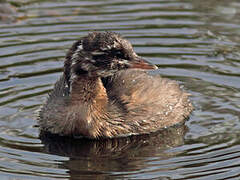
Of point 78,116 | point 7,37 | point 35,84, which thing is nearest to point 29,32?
point 7,37

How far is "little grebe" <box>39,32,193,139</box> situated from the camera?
11.4 meters

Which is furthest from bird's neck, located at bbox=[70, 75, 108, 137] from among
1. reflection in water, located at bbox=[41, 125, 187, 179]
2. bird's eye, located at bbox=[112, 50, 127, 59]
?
bird's eye, located at bbox=[112, 50, 127, 59]

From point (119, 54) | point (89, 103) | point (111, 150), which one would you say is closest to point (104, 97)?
point (89, 103)

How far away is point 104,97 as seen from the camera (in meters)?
11.8

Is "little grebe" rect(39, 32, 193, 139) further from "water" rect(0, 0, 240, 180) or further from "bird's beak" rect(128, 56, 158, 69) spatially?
"water" rect(0, 0, 240, 180)

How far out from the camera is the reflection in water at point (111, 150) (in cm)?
1037

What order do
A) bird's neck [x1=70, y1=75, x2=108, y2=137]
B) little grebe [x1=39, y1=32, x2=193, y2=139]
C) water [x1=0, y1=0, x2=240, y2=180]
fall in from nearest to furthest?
1. water [x1=0, y1=0, x2=240, y2=180]
2. little grebe [x1=39, y1=32, x2=193, y2=139]
3. bird's neck [x1=70, y1=75, x2=108, y2=137]

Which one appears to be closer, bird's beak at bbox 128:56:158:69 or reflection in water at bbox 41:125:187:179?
reflection in water at bbox 41:125:187:179

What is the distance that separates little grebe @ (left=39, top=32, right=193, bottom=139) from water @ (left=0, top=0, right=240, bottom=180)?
0.21 metres

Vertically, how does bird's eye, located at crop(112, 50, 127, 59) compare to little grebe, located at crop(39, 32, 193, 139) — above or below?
above

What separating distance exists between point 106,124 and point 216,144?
70.0 inches

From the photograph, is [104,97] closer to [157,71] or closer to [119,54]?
[119,54]

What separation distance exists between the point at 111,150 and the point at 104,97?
1004 mm

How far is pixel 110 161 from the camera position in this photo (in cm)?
1069
